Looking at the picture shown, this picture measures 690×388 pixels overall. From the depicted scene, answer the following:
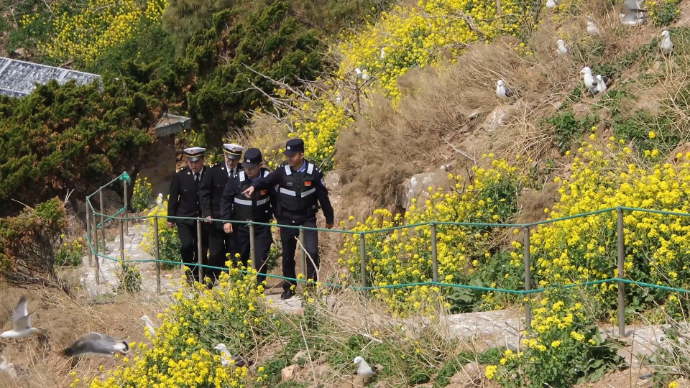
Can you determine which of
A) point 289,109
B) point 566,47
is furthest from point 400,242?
point 289,109

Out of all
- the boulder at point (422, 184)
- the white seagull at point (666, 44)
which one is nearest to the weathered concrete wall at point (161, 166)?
the boulder at point (422, 184)

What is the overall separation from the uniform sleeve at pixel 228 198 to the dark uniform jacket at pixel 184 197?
2.37ft

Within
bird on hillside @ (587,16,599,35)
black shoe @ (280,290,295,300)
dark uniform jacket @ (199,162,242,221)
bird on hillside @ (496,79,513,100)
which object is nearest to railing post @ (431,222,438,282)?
black shoe @ (280,290,295,300)

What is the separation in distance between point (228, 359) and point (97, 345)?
166cm

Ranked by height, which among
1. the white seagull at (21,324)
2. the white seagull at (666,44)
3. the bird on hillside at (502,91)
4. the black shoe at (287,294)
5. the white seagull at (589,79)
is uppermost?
the white seagull at (666,44)

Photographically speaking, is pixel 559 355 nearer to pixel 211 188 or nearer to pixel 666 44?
pixel 211 188

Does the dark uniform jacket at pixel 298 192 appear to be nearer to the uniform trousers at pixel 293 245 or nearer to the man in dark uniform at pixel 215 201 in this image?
the uniform trousers at pixel 293 245

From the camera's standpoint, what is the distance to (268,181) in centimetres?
1066

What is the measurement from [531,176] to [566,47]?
2139 mm

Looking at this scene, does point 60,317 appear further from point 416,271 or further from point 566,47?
point 566,47

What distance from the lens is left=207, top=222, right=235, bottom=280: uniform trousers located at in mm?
11500

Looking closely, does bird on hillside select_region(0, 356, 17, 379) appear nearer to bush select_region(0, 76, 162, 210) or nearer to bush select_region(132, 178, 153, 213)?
bush select_region(0, 76, 162, 210)

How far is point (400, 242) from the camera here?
426 inches

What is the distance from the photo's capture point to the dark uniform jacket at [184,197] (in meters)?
11.7
